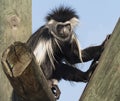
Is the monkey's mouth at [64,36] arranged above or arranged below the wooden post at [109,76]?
below

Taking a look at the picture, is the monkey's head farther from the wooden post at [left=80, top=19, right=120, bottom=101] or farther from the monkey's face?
the wooden post at [left=80, top=19, right=120, bottom=101]

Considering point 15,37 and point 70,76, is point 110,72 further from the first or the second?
point 70,76

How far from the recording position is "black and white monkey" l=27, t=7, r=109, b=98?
488 cm

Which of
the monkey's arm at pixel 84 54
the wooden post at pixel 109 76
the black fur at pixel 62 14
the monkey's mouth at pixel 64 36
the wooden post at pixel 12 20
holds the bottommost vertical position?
the monkey's arm at pixel 84 54

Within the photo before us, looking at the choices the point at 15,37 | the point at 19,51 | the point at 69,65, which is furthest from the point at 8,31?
the point at 69,65

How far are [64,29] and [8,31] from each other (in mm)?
1396

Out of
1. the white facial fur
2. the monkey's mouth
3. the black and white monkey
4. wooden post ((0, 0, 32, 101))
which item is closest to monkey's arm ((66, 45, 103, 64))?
the black and white monkey

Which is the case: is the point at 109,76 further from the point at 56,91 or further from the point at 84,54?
the point at 84,54

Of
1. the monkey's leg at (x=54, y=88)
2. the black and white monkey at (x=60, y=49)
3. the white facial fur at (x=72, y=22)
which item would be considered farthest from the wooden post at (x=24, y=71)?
the white facial fur at (x=72, y=22)

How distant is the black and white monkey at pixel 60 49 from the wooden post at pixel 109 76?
217cm

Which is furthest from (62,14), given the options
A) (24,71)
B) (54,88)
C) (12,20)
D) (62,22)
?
(24,71)

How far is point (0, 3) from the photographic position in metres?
3.84

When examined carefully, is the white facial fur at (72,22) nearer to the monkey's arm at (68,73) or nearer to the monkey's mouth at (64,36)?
the monkey's mouth at (64,36)

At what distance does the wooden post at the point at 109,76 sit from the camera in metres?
2.51
